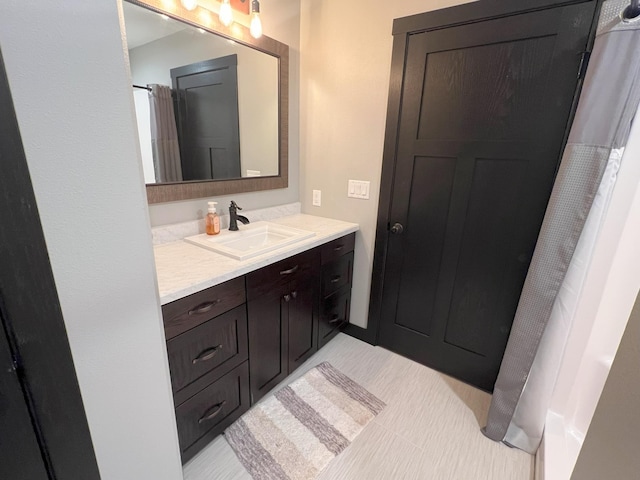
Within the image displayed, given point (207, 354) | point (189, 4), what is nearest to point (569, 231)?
point (207, 354)

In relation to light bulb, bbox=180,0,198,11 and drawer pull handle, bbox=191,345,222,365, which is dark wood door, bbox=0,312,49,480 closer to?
drawer pull handle, bbox=191,345,222,365

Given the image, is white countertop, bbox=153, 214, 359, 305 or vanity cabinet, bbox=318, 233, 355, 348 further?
vanity cabinet, bbox=318, 233, 355, 348

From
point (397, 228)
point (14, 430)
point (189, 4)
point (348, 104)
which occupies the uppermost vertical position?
point (189, 4)

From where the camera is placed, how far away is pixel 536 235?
4.84 feet

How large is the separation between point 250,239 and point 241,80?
0.96 m

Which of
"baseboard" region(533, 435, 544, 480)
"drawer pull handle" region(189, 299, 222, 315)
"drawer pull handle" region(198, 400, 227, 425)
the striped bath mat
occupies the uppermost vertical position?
"drawer pull handle" region(189, 299, 222, 315)

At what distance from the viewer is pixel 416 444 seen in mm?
1473

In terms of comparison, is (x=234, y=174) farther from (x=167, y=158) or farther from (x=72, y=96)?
(x=72, y=96)

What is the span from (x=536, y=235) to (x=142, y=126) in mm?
2017

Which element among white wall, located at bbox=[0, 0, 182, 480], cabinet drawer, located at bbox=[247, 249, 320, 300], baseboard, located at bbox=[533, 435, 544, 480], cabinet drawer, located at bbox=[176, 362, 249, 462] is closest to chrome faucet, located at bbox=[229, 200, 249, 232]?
cabinet drawer, located at bbox=[247, 249, 320, 300]

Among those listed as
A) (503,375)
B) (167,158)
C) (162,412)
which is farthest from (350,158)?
(162,412)

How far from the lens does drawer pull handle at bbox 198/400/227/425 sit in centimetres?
132

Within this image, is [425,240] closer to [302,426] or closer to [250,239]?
[250,239]

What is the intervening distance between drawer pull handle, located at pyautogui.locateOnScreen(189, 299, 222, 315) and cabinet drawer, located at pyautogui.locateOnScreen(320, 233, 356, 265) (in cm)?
75
